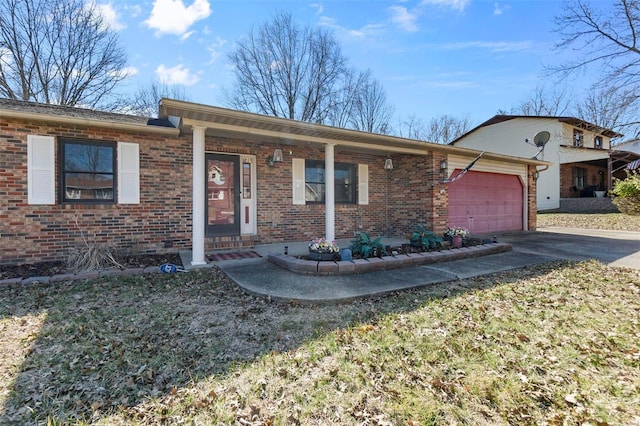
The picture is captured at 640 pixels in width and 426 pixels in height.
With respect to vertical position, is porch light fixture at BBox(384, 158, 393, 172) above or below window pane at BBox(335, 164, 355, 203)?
above

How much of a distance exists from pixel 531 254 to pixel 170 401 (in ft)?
24.5

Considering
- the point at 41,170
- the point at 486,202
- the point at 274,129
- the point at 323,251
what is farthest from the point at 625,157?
the point at 41,170

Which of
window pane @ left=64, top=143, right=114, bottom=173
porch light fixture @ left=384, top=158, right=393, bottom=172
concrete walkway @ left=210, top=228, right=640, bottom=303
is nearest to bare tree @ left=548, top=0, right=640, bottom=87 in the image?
concrete walkway @ left=210, top=228, right=640, bottom=303

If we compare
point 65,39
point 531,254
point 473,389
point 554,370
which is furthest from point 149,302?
point 65,39

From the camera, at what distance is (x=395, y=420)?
1.89m

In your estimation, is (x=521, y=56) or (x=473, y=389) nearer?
(x=473, y=389)

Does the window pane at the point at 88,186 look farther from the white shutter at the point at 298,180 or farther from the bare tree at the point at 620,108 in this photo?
the bare tree at the point at 620,108

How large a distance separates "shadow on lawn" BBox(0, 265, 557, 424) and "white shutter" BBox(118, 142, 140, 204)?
2061 millimetres

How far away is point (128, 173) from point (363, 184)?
5982 mm

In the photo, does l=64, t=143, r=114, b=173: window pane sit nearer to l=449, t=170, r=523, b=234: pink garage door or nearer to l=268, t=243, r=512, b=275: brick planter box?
l=268, t=243, r=512, b=275: brick planter box

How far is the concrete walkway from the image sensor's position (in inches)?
163

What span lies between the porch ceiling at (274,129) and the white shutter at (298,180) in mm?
529

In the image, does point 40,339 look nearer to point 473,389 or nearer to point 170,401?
Result: point 170,401

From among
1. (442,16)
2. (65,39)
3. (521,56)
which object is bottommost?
(521,56)
